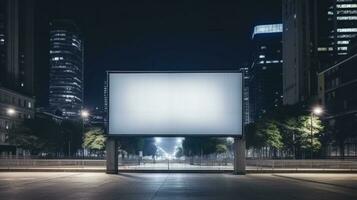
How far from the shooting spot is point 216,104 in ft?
176

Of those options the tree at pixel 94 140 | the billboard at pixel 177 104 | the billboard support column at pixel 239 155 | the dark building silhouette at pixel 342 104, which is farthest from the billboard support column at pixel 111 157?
the dark building silhouette at pixel 342 104

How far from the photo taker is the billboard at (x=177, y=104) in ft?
176

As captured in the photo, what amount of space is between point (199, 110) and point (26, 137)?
73.4 meters

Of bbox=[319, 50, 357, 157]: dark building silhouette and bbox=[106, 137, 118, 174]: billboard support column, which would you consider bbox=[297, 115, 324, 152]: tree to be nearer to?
bbox=[319, 50, 357, 157]: dark building silhouette

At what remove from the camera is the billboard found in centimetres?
5369

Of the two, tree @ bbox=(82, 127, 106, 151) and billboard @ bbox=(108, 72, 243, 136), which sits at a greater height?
billboard @ bbox=(108, 72, 243, 136)

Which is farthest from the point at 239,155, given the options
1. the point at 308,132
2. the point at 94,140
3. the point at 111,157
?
the point at 94,140

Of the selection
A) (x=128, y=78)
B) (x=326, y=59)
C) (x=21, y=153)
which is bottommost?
(x=21, y=153)

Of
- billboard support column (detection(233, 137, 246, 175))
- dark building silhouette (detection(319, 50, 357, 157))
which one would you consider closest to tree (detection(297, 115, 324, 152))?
dark building silhouette (detection(319, 50, 357, 157))

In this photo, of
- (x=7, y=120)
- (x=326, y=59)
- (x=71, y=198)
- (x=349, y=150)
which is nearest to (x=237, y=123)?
(x=71, y=198)

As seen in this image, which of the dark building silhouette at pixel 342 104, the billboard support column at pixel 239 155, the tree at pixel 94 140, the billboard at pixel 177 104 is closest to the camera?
the billboard at pixel 177 104

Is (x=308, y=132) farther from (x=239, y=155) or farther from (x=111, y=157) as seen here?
(x=111, y=157)

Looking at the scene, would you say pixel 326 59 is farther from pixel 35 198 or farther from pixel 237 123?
pixel 35 198

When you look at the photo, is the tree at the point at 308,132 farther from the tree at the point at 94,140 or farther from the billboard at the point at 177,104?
the billboard at the point at 177,104
